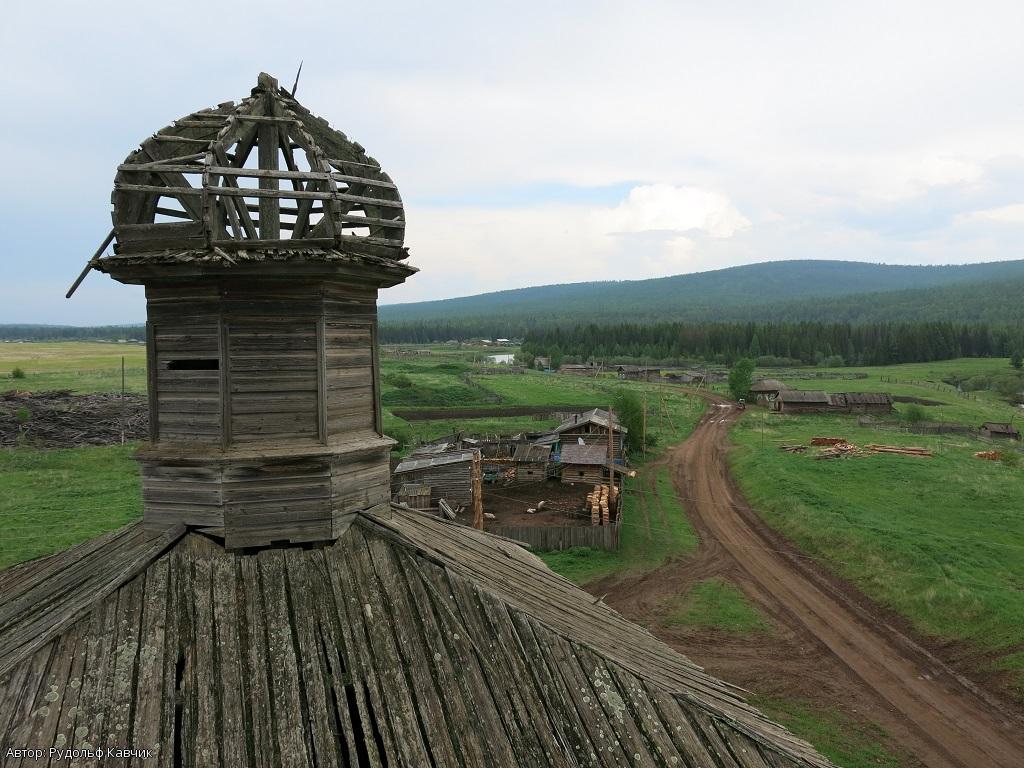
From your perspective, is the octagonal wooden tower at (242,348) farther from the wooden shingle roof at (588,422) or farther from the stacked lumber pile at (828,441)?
the stacked lumber pile at (828,441)

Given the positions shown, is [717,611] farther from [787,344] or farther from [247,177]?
[787,344]

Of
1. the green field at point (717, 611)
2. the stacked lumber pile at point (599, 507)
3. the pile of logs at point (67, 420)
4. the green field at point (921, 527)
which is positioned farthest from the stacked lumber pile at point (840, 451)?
the pile of logs at point (67, 420)

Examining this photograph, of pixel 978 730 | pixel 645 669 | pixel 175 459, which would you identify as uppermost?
pixel 175 459

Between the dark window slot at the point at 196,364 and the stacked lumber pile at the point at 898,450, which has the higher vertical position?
the dark window slot at the point at 196,364

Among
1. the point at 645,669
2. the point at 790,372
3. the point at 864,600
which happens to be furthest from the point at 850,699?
the point at 790,372

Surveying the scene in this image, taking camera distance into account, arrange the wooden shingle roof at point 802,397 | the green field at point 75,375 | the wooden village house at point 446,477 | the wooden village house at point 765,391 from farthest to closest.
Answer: the green field at point 75,375, the wooden village house at point 765,391, the wooden shingle roof at point 802,397, the wooden village house at point 446,477

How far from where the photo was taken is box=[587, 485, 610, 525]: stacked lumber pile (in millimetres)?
29691

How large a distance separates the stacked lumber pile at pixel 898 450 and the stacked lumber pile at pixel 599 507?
1099 inches

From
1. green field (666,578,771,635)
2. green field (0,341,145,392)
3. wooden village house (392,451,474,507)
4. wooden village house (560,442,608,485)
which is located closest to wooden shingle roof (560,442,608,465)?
wooden village house (560,442,608,485)

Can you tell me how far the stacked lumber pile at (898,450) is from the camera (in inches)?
1892

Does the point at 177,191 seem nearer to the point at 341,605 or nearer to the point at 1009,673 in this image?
the point at 341,605

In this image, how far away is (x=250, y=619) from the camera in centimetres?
564

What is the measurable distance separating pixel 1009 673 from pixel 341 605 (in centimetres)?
2040

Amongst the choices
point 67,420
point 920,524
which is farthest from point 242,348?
point 67,420
